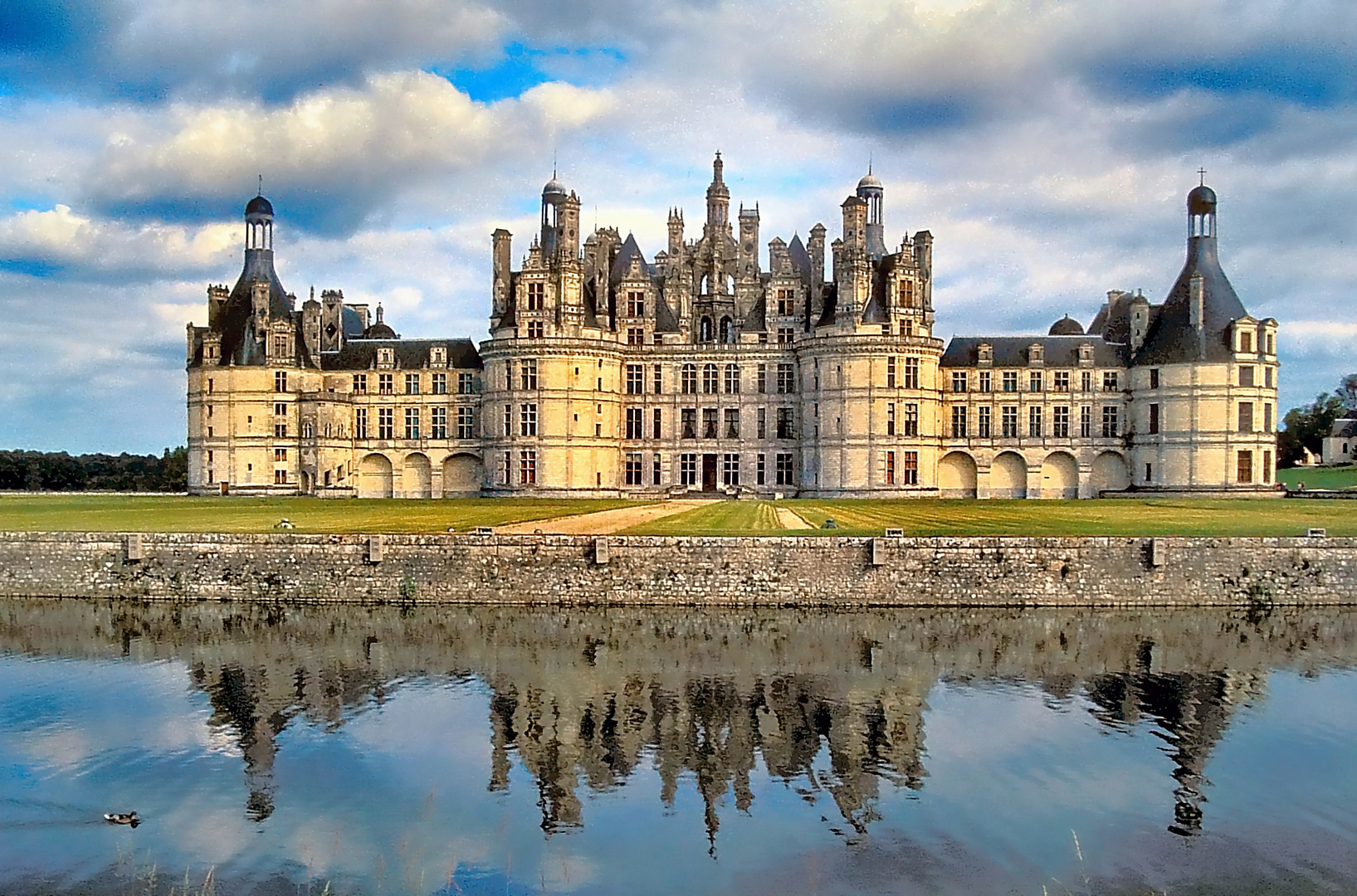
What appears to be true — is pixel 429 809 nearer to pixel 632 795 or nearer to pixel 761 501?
pixel 632 795

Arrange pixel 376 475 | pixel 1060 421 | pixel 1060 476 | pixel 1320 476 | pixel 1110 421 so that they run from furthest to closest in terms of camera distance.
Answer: pixel 1320 476 < pixel 376 475 < pixel 1060 476 < pixel 1060 421 < pixel 1110 421

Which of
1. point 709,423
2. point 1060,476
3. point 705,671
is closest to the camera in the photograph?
point 705,671

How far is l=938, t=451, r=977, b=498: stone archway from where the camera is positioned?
69.2m

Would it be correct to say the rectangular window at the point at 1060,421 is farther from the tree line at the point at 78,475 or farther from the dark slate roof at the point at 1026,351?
the tree line at the point at 78,475

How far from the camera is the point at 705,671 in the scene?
27938mm

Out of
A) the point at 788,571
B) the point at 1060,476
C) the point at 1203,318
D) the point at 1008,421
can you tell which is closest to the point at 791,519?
the point at 788,571

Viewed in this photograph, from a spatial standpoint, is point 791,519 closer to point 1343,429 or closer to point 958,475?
point 958,475

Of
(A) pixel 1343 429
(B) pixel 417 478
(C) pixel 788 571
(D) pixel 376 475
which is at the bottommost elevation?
(C) pixel 788 571

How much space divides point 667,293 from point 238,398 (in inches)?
1014

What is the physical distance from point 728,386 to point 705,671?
143 feet

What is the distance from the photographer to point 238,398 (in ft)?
230

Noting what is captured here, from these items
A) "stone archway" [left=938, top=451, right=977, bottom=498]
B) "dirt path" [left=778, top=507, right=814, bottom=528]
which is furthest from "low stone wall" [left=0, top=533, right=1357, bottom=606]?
"stone archway" [left=938, top=451, right=977, bottom=498]

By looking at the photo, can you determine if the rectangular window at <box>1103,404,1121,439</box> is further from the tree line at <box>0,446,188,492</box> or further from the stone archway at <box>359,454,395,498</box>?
the tree line at <box>0,446,188,492</box>

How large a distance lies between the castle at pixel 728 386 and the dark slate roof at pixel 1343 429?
153 ft
